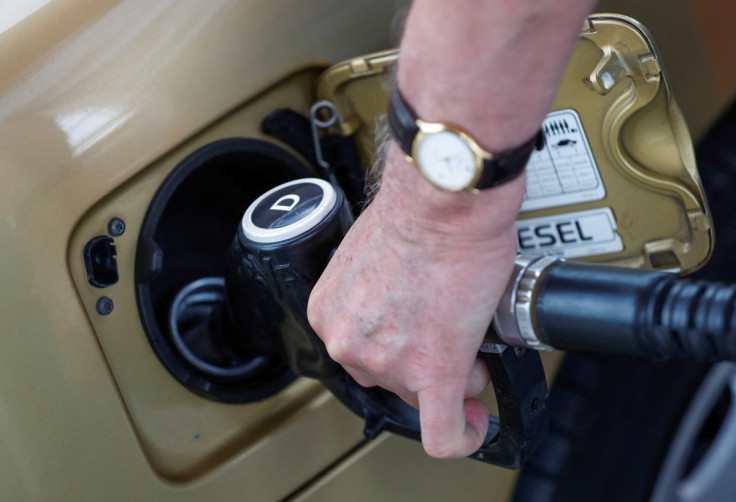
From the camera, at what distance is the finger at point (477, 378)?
0.92 m

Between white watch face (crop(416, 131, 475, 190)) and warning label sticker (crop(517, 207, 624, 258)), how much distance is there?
1.43 feet

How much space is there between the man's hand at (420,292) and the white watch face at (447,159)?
1 cm

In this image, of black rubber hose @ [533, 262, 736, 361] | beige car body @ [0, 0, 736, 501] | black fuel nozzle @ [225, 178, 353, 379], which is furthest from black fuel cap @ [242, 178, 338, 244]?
black rubber hose @ [533, 262, 736, 361]

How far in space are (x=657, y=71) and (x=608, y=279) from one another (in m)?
0.33

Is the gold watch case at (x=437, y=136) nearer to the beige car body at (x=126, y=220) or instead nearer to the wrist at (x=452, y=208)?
the wrist at (x=452, y=208)

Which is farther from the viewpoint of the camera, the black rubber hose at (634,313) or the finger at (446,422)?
the finger at (446,422)

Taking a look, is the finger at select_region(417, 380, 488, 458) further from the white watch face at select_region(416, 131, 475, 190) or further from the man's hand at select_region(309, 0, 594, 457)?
the white watch face at select_region(416, 131, 475, 190)

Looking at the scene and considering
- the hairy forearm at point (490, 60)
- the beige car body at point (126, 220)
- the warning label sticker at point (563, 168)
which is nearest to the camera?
the hairy forearm at point (490, 60)

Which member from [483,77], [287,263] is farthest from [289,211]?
[483,77]

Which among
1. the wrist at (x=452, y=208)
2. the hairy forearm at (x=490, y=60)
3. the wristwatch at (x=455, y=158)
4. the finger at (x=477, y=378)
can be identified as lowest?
the finger at (x=477, y=378)

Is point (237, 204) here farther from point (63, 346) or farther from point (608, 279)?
point (608, 279)

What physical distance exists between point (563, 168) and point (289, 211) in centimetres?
36

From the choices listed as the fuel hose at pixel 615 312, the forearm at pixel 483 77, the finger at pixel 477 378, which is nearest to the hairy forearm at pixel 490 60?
the forearm at pixel 483 77

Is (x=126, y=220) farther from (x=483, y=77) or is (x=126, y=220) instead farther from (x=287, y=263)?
(x=483, y=77)
